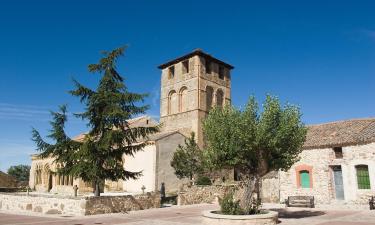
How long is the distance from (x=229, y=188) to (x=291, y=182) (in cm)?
496

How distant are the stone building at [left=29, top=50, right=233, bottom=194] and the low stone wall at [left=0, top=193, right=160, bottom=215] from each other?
10.8 meters

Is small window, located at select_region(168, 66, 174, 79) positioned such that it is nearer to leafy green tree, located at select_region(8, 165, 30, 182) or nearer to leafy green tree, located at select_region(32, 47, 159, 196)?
leafy green tree, located at select_region(32, 47, 159, 196)

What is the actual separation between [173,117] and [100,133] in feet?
72.1

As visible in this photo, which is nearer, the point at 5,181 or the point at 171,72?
the point at 171,72

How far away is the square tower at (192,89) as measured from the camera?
3994 centimetres

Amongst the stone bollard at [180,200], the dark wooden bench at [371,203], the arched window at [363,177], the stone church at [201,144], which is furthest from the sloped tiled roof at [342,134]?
the stone bollard at [180,200]

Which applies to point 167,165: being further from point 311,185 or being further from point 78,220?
point 78,220

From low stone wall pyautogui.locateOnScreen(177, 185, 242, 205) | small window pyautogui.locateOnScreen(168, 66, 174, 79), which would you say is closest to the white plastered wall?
low stone wall pyautogui.locateOnScreen(177, 185, 242, 205)

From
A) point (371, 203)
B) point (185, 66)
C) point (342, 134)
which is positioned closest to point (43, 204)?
point (371, 203)

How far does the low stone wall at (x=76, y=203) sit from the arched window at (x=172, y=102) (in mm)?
21402

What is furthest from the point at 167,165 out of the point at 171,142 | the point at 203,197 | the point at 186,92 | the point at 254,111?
the point at 254,111

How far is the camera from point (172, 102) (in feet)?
143

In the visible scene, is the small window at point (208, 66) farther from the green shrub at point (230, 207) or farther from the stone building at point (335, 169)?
the green shrub at point (230, 207)

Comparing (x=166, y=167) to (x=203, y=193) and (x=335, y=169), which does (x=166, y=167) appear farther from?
(x=335, y=169)
